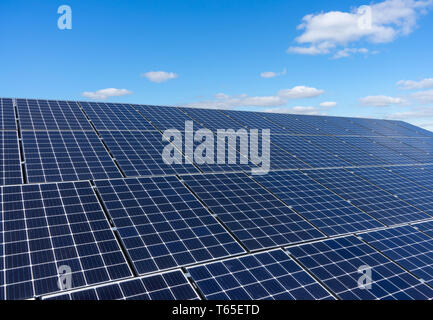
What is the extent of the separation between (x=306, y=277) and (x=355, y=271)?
2.82 m

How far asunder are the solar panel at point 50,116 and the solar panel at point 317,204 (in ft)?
49.5

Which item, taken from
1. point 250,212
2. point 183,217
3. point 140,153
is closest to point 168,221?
point 183,217

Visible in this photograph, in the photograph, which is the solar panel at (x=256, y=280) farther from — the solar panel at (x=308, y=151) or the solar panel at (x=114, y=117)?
the solar panel at (x=114, y=117)

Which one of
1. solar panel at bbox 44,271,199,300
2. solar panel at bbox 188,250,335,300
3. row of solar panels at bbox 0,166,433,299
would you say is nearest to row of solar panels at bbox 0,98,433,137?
row of solar panels at bbox 0,166,433,299

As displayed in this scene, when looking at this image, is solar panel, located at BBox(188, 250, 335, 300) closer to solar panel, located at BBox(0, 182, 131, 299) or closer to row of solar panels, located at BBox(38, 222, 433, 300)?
row of solar panels, located at BBox(38, 222, 433, 300)

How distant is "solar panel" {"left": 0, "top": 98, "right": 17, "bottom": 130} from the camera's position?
22.2 meters

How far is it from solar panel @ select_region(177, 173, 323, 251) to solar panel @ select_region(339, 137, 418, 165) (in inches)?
811

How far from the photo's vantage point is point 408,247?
717 inches

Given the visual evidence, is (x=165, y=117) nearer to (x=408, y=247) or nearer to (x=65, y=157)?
(x=65, y=157)
